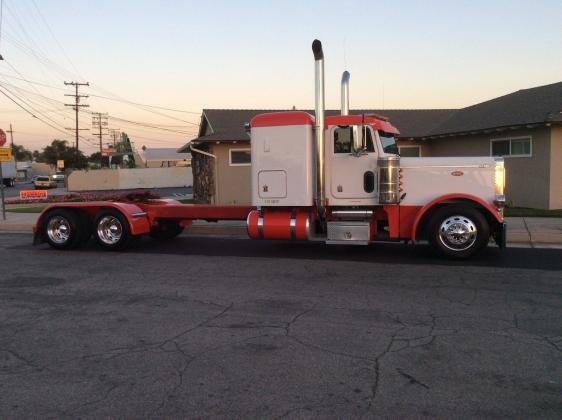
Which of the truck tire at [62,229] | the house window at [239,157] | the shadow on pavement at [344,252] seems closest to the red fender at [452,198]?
the shadow on pavement at [344,252]

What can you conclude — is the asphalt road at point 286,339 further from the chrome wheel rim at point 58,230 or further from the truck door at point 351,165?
the chrome wheel rim at point 58,230

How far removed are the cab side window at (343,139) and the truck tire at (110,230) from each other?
4.76 meters

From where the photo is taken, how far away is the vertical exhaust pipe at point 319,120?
9562 mm

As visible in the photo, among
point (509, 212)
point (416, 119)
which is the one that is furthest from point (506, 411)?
point (416, 119)

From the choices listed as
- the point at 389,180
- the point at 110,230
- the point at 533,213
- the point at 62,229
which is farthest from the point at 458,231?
the point at 62,229

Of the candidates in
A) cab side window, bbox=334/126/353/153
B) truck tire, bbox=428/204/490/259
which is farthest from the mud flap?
cab side window, bbox=334/126/353/153

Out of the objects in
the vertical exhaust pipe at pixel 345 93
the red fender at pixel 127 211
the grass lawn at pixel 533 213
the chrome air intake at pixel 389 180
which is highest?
the vertical exhaust pipe at pixel 345 93

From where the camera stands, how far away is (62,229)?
11781 mm

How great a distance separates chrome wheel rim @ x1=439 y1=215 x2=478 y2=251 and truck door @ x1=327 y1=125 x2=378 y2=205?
132 cm

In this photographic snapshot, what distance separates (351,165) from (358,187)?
42 centimetres

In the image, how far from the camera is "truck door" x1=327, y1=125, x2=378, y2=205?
9867mm

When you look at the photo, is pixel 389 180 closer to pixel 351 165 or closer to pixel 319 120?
pixel 351 165

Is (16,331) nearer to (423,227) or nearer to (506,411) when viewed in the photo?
(506,411)

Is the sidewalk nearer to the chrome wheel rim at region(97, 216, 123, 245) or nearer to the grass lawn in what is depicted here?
the grass lawn
